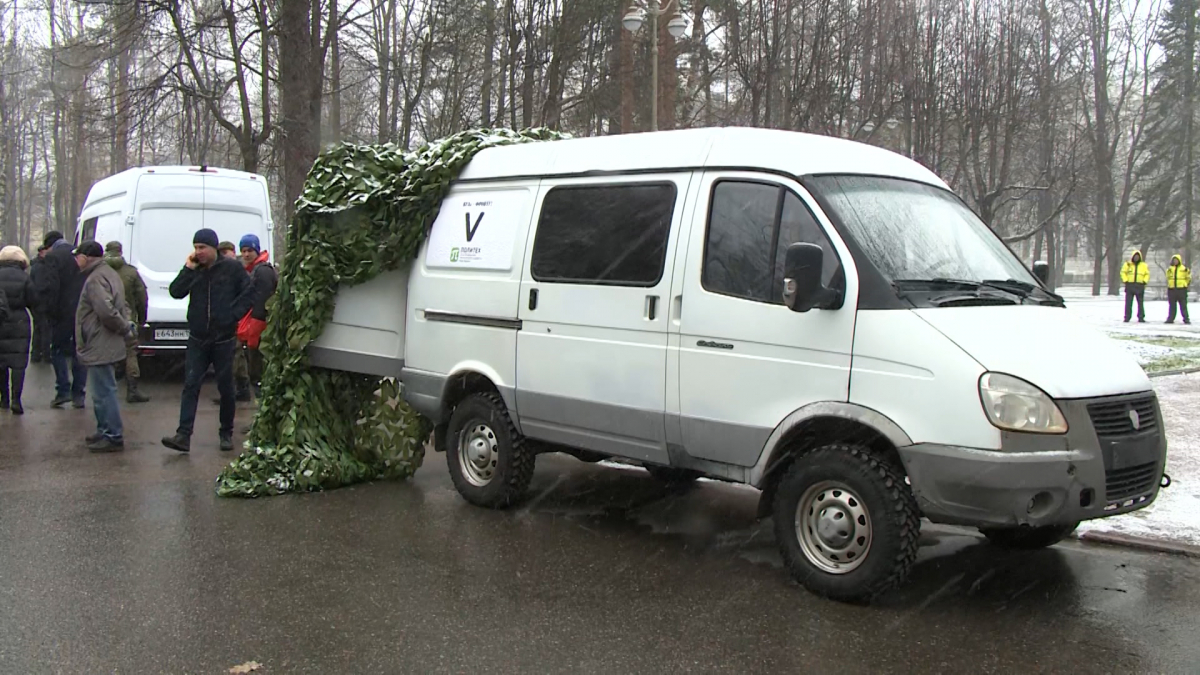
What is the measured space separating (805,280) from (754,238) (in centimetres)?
60

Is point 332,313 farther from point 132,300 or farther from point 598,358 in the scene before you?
point 132,300

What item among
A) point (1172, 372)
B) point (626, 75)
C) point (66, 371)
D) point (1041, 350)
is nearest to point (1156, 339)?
point (1172, 372)

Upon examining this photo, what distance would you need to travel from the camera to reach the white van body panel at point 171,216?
1249 centimetres

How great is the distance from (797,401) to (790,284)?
23.6 inches

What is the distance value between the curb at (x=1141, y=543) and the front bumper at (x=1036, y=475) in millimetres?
1381

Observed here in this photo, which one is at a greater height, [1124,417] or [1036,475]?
[1124,417]

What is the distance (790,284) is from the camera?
15.5 feet

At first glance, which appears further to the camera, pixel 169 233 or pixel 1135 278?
pixel 1135 278

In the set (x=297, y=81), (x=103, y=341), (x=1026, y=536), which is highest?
(x=297, y=81)

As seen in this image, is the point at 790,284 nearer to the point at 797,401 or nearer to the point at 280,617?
the point at 797,401

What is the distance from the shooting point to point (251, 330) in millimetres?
8250

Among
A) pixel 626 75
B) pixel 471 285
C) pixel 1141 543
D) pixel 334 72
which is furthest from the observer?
pixel 334 72

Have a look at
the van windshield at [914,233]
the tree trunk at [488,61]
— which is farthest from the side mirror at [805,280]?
the tree trunk at [488,61]

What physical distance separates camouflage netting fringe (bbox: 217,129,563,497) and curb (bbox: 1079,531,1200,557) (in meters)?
4.55
